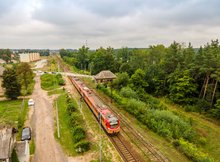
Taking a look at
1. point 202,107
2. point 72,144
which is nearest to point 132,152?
point 72,144

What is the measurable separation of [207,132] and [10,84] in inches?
1510

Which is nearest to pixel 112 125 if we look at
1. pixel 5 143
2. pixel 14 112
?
pixel 5 143

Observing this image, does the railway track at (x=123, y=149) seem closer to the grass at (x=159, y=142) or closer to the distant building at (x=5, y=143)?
the grass at (x=159, y=142)

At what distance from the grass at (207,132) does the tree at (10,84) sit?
116 feet

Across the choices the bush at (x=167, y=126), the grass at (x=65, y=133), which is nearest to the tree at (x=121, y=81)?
the grass at (x=65, y=133)

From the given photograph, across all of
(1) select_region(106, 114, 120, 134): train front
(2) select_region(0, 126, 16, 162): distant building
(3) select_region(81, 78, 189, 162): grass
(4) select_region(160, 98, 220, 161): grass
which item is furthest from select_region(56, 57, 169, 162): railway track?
(2) select_region(0, 126, 16, 162): distant building

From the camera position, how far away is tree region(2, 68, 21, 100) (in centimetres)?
3997

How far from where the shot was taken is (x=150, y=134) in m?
25.9

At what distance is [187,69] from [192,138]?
21674mm

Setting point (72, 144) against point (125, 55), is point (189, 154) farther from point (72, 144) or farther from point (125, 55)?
point (125, 55)

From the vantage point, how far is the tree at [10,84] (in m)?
40.0

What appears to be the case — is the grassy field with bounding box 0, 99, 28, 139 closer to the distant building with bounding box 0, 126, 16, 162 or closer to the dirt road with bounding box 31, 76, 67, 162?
the dirt road with bounding box 31, 76, 67, 162

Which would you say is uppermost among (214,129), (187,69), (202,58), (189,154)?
(202,58)

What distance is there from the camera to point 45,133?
85.7 feet
